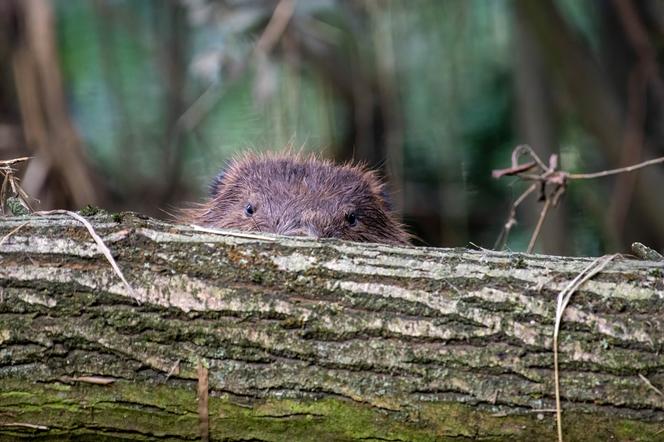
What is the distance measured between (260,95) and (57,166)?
2077mm

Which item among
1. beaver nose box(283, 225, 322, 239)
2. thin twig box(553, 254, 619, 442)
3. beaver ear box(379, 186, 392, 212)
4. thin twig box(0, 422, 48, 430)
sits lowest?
thin twig box(0, 422, 48, 430)

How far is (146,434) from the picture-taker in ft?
9.52

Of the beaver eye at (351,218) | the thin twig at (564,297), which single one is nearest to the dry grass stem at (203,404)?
the thin twig at (564,297)

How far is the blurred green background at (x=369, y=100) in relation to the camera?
21.9 feet

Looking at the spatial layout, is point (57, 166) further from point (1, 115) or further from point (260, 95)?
point (260, 95)

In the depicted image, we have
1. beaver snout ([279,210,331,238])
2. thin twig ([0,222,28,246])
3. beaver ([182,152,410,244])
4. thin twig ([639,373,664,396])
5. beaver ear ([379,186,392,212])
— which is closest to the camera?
thin twig ([639,373,664,396])

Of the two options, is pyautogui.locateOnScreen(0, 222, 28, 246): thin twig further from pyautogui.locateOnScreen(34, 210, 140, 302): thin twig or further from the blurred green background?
the blurred green background

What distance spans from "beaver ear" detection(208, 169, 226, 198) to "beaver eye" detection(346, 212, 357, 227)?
3.02 ft

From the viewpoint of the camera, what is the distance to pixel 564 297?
2.91 metres

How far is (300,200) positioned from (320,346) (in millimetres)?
2220

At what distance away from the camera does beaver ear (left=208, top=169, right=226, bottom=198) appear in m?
5.84

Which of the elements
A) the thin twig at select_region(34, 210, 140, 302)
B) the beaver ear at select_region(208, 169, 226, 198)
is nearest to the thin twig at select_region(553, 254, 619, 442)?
the thin twig at select_region(34, 210, 140, 302)

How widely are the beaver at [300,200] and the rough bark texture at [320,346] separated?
→ 162 cm

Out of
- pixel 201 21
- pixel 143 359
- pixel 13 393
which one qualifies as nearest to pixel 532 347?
pixel 143 359
